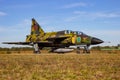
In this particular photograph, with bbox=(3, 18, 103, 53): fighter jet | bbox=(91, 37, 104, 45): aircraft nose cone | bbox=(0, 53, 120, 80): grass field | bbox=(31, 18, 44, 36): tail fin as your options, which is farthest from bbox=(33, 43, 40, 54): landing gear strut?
bbox=(0, 53, 120, 80): grass field

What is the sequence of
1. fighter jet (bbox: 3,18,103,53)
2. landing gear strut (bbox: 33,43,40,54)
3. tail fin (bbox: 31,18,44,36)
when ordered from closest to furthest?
1. fighter jet (bbox: 3,18,103,53)
2. landing gear strut (bbox: 33,43,40,54)
3. tail fin (bbox: 31,18,44,36)


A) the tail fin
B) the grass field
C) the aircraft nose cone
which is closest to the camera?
the grass field

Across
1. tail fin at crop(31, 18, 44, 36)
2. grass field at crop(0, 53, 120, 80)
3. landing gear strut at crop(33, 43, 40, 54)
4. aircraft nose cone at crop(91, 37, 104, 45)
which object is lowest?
grass field at crop(0, 53, 120, 80)

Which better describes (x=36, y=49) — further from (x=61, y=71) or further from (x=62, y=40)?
(x=61, y=71)

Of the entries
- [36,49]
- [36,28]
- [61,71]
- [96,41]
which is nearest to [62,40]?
[36,49]

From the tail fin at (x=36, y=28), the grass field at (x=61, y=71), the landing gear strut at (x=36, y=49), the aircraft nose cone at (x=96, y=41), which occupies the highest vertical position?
the tail fin at (x=36, y=28)

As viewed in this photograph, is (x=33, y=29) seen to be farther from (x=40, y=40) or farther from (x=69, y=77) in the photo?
(x=69, y=77)

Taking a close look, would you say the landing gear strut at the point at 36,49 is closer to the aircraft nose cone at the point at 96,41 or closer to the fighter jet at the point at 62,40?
the fighter jet at the point at 62,40

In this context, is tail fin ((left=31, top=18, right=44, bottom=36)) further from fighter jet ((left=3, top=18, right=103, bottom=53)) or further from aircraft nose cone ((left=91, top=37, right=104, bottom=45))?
aircraft nose cone ((left=91, top=37, right=104, bottom=45))

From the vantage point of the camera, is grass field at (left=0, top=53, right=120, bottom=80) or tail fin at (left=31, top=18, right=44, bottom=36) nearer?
grass field at (left=0, top=53, right=120, bottom=80)

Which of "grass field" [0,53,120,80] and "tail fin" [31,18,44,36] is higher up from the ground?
"tail fin" [31,18,44,36]

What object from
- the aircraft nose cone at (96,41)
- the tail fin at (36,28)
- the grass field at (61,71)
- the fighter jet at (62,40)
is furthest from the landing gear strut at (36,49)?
the grass field at (61,71)

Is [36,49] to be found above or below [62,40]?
below

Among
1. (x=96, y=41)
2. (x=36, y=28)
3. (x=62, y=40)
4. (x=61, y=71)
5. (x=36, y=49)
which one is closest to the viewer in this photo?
(x=61, y=71)
